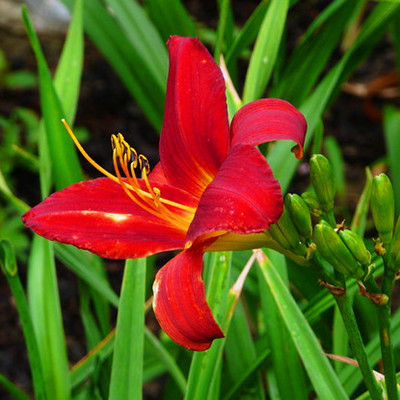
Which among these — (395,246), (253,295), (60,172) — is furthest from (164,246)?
(253,295)

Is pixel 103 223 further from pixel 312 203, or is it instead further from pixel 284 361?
pixel 284 361

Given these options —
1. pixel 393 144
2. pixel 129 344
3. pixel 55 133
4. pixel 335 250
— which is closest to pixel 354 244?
pixel 335 250

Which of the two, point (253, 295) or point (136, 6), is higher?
point (136, 6)

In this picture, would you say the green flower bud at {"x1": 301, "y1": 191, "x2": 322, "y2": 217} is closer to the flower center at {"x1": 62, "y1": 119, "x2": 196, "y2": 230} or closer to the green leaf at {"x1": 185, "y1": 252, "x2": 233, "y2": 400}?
the flower center at {"x1": 62, "y1": 119, "x2": 196, "y2": 230}

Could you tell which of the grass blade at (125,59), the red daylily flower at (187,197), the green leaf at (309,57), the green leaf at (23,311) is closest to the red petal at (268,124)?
the red daylily flower at (187,197)

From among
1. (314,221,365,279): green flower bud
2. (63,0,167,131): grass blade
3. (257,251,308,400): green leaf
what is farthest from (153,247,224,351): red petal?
(63,0,167,131): grass blade

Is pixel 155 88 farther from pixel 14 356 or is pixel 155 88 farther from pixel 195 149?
pixel 14 356

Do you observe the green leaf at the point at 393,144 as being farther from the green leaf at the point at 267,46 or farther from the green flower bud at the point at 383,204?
the green flower bud at the point at 383,204
